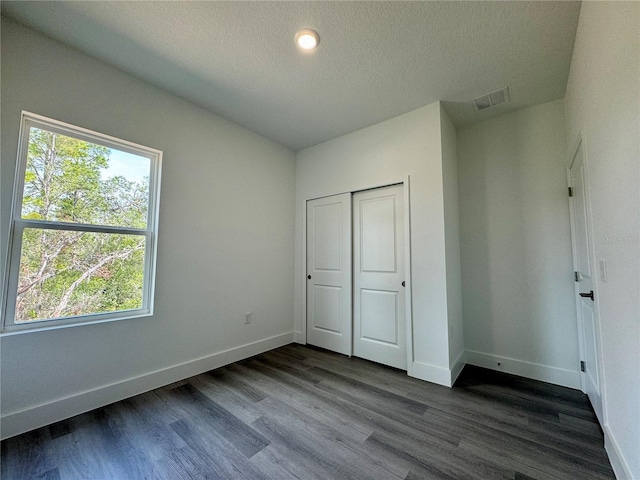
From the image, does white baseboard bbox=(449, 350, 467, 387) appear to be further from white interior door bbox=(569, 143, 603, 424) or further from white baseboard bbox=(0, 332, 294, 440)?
white baseboard bbox=(0, 332, 294, 440)

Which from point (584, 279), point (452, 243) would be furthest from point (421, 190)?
point (584, 279)

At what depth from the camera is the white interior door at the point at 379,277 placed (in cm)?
295

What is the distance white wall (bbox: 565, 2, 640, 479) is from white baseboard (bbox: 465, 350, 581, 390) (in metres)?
0.99

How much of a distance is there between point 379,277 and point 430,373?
42.7 inches

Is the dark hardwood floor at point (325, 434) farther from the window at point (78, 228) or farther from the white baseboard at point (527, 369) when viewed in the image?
the window at point (78, 228)

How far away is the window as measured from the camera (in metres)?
1.88

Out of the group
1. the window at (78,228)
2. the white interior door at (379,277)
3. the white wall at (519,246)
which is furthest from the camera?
the white interior door at (379,277)

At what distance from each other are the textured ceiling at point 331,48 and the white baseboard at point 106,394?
272cm

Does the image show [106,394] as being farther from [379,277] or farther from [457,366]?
[457,366]

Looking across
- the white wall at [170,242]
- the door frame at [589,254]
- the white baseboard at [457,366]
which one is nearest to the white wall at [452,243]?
the white baseboard at [457,366]

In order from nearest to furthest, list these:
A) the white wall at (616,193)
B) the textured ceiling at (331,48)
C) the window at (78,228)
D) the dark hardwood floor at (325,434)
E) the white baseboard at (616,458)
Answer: the white wall at (616,193), the white baseboard at (616,458), the dark hardwood floor at (325,434), the textured ceiling at (331,48), the window at (78,228)

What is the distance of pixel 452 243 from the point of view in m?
2.85

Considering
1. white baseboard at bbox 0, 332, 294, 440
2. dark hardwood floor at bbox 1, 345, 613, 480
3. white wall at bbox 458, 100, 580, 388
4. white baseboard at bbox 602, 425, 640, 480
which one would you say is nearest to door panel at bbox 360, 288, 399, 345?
dark hardwood floor at bbox 1, 345, 613, 480

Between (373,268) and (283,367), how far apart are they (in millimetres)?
1516
